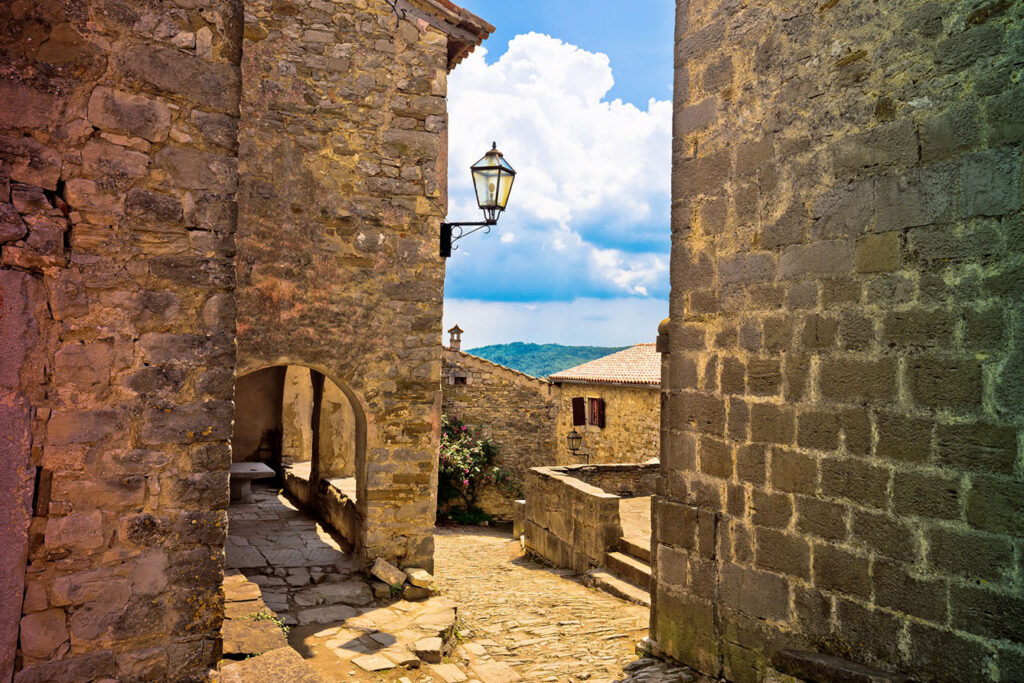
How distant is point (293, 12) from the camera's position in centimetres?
652

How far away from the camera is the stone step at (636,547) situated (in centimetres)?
846

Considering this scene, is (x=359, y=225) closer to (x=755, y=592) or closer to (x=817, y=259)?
(x=817, y=259)

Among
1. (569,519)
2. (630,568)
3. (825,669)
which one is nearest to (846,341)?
(825,669)

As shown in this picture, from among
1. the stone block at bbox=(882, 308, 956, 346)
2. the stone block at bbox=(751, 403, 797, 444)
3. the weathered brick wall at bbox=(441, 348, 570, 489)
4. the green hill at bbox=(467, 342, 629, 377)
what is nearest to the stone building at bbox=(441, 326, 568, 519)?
the weathered brick wall at bbox=(441, 348, 570, 489)

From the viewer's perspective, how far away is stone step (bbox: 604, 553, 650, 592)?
26.3 feet

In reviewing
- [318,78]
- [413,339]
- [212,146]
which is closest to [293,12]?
[318,78]

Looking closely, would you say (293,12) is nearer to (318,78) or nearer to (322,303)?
(318,78)

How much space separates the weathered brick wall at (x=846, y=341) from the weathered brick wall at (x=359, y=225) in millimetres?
3157

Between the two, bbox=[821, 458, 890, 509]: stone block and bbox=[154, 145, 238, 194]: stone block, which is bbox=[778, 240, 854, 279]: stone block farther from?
bbox=[154, 145, 238, 194]: stone block

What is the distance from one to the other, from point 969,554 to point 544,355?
3578 inches

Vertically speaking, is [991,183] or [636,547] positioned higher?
[991,183]

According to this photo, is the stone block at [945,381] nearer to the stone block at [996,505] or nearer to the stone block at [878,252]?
the stone block at [996,505]

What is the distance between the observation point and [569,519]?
984cm

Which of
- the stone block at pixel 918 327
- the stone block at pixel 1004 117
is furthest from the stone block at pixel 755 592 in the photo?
the stone block at pixel 1004 117
